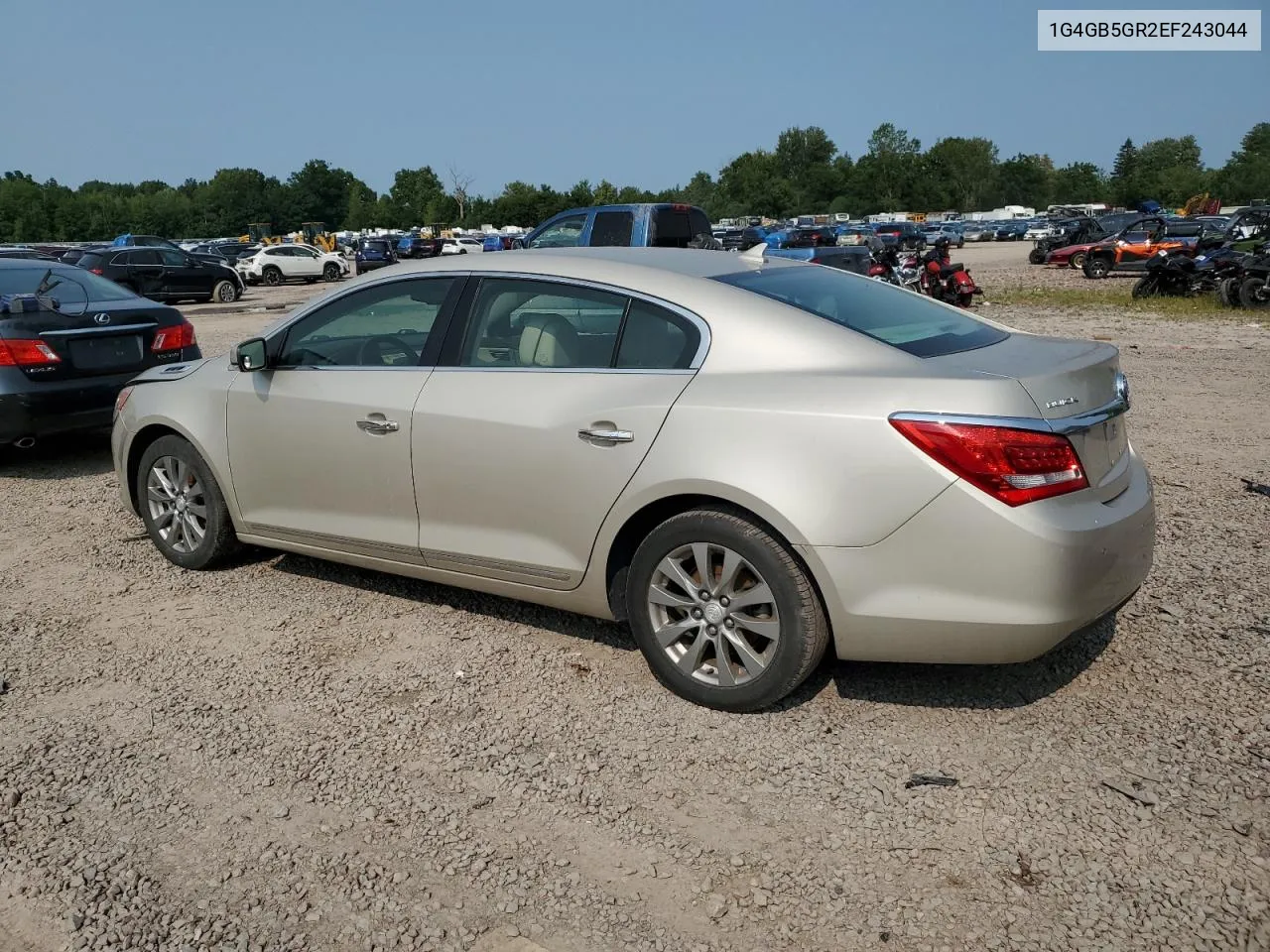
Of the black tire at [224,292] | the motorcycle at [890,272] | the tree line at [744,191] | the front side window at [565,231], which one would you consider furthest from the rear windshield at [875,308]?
the tree line at [744,191]

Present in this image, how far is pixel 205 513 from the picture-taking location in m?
5.32

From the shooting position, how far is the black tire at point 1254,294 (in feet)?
58.1

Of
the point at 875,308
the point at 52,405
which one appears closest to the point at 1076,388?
the point at 875,308

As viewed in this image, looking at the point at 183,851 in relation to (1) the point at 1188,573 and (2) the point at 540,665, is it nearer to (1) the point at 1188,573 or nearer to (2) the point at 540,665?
(2) the point at 540,665

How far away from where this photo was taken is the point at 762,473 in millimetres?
3555

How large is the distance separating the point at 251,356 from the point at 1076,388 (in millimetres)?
A: 3382

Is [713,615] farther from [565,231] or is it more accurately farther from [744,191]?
[744,191]

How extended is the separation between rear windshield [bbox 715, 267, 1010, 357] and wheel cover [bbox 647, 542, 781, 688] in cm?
94

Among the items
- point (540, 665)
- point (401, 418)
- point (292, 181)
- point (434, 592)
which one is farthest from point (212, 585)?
point (292, 181)

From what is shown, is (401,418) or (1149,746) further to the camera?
(401,418)

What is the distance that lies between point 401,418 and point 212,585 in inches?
62.6

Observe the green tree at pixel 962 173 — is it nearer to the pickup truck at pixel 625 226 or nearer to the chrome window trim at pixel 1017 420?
the pickup truck at pixel 625 226

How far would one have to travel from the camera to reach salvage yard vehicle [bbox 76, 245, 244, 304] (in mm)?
27547

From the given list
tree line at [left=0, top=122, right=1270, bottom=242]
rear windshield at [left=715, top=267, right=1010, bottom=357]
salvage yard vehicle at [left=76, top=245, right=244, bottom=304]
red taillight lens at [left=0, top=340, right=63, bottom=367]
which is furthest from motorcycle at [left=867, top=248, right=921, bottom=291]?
tree line at [left=0, top=122, right=1270, bottom=242]
